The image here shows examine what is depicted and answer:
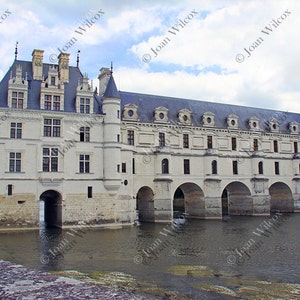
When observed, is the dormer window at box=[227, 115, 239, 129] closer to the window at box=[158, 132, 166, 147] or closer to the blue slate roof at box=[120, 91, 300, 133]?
the blue slate roof at box=[120, 91, 300, 133]

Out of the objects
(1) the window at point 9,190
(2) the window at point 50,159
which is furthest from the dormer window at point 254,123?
(1) the window at point 9,190

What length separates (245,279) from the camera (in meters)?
14.3

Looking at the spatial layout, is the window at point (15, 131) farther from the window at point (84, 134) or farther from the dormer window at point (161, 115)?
the dormer window at point (161, 115)

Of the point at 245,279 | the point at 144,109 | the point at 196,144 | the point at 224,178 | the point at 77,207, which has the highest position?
the point at 144,109

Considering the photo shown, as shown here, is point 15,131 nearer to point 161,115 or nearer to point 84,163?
point 84,163

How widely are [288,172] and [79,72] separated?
28.0 metres

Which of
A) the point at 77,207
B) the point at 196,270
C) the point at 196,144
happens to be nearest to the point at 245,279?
the point at 196,270

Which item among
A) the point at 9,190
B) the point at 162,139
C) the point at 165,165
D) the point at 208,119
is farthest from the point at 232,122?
the point at 9,190

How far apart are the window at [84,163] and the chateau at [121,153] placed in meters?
0.09

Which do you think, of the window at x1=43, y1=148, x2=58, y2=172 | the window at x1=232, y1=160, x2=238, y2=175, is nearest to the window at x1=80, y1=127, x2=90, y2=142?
the window at x1=43, y1=148, x2=58, y2=172

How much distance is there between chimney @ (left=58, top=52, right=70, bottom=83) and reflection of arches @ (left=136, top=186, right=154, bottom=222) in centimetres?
1314

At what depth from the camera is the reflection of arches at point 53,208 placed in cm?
3148

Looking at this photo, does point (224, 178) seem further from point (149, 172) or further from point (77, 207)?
point (77, 207)

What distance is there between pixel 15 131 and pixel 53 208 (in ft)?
26.0
